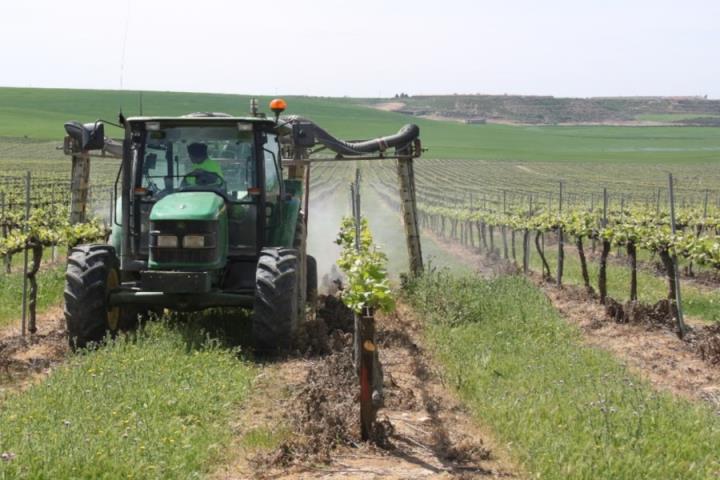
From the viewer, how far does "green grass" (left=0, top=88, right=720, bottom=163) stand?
304 feet

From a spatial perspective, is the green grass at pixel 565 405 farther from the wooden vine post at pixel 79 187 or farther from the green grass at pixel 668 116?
the green grass at pixel 668 116

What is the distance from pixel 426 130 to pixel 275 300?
372ft

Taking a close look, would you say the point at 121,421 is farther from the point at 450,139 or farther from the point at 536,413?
the point at 450,139

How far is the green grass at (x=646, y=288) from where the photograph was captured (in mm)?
14430

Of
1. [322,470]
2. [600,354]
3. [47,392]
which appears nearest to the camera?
[322,470]

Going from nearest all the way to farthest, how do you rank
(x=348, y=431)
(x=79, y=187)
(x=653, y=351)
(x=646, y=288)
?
(x=348, y=431), (x=653, y=351), (x=79, y=187), (x=646, y=288)

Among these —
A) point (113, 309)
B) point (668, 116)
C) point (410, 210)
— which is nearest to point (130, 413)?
point (113, 309)

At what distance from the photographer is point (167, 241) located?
30.0ft

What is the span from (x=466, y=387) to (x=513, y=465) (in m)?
1.94

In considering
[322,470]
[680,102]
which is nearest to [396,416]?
[322,470]

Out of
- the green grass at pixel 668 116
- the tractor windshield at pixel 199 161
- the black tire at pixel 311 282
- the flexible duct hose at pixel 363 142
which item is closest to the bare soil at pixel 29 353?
the tractor windshield at pixel 199 161

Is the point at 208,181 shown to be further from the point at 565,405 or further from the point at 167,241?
the point at 565,405

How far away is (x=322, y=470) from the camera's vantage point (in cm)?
589

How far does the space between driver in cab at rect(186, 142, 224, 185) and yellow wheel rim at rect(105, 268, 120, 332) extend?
1257mm
